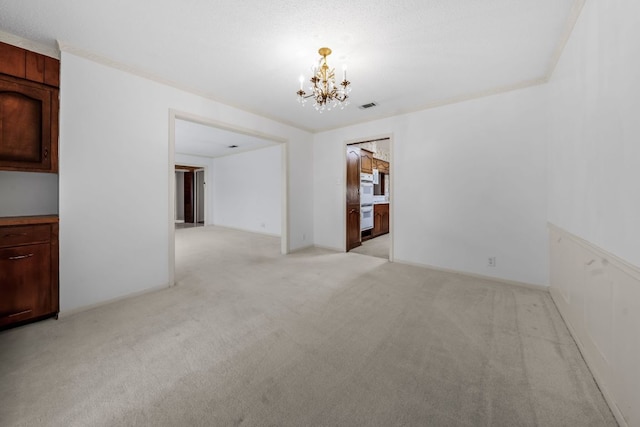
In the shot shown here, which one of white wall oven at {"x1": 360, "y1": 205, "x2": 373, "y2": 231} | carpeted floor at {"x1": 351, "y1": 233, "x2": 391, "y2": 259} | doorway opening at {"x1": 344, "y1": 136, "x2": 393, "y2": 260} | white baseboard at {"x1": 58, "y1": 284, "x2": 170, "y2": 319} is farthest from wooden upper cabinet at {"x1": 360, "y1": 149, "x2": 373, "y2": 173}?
white baseboard at {"x1": 58, "y1": 284, "x2": 170, "y2": 319}

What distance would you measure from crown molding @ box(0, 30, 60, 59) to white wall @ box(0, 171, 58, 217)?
115 centimetres

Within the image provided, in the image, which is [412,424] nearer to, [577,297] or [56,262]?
[577,297]

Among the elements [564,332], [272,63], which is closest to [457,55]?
[272,63]

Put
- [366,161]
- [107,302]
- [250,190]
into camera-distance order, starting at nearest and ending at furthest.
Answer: [107,302] < [366,161] < [250,190]

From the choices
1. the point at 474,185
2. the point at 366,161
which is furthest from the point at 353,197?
the point at 474,185

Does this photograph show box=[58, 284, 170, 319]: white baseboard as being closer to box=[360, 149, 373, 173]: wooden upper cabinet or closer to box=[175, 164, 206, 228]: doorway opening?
box=[360, 149, 373, 173]: wooden upper cabinet

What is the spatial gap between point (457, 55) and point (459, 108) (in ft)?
3.90

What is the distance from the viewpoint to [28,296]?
2098 mm

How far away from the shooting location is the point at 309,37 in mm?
2146

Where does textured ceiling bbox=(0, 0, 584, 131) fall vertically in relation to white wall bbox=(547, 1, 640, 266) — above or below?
above

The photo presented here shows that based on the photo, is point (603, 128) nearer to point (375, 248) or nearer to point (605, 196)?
point (605, 196)

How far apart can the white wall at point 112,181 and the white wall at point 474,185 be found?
3380 mm

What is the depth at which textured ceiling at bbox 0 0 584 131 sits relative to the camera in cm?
183

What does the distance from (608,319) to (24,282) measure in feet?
14.2
